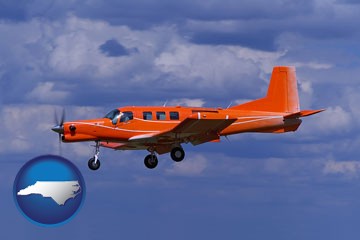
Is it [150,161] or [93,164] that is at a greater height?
[150,161]

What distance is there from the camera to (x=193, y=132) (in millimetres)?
70625

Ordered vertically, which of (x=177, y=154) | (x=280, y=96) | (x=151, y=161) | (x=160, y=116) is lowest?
(x=151, y=161)

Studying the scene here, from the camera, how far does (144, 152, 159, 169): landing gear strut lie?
2889 inches

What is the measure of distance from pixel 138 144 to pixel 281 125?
34.8ft

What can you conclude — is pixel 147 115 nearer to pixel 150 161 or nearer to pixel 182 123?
pixel 182 123

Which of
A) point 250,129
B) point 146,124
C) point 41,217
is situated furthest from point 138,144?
point 41,217

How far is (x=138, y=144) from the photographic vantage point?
242 ft

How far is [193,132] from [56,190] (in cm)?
2589

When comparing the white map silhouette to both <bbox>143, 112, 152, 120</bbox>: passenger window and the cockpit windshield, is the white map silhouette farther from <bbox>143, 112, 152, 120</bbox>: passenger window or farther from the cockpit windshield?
<bbox>143, 112, 152, 120</bbox>: passenger window

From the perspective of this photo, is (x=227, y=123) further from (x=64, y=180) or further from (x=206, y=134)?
(x=64, y=180)

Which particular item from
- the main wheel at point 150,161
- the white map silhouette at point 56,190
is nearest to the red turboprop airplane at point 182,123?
the main wheel at point 150,161

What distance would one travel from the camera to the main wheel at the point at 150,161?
241 feet

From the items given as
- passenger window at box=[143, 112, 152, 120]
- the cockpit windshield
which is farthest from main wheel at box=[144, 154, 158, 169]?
the cockpit windshield

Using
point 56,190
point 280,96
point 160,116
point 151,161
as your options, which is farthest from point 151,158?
Answer: point 56,190
